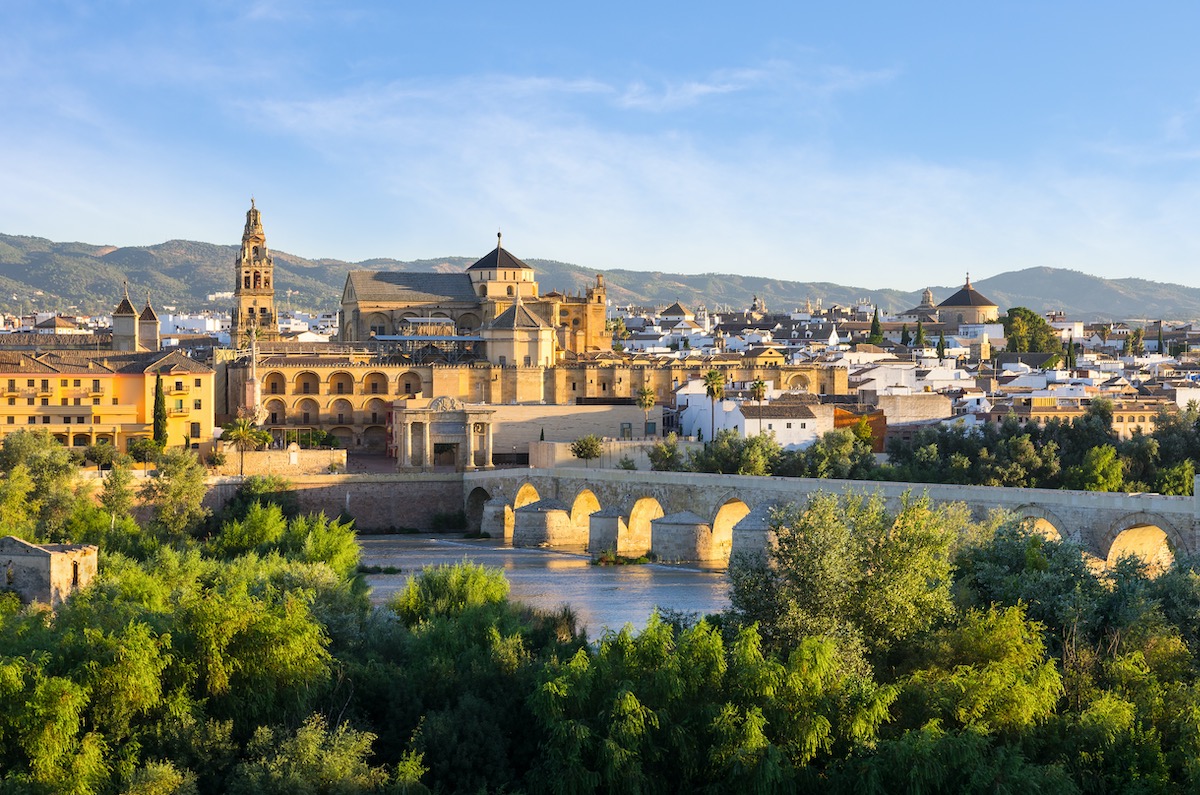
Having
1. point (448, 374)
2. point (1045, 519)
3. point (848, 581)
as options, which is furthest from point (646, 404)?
point (848, 581)

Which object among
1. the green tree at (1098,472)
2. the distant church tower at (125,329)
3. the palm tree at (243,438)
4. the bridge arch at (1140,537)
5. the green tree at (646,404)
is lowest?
the bridge arch at (1140,537)

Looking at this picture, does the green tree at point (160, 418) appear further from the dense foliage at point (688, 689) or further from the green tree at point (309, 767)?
the green tree at point (309, 767)

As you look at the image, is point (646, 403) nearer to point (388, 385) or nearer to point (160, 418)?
point (388, 385)

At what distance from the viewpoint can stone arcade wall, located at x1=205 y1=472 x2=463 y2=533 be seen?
48.9 metres

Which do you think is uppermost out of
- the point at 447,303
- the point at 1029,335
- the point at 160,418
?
the point at 447,303

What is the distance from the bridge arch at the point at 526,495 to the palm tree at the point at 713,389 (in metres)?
7.03

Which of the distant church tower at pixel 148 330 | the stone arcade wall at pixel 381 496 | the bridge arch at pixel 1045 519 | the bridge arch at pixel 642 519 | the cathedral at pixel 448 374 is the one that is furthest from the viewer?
the distant church tower at pixel 148 330

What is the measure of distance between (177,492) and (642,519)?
12477 mm

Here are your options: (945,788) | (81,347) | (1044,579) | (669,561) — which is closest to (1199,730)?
(945,788)

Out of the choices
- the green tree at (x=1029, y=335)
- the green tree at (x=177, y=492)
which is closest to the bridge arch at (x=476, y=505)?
the green tree at (x=177, y=492)

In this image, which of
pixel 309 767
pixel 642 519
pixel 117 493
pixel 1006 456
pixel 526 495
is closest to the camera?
pixel 309 767

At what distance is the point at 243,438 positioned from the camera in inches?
1962

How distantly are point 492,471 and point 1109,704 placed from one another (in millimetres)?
33720

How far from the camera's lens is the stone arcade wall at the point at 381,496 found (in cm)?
4891
